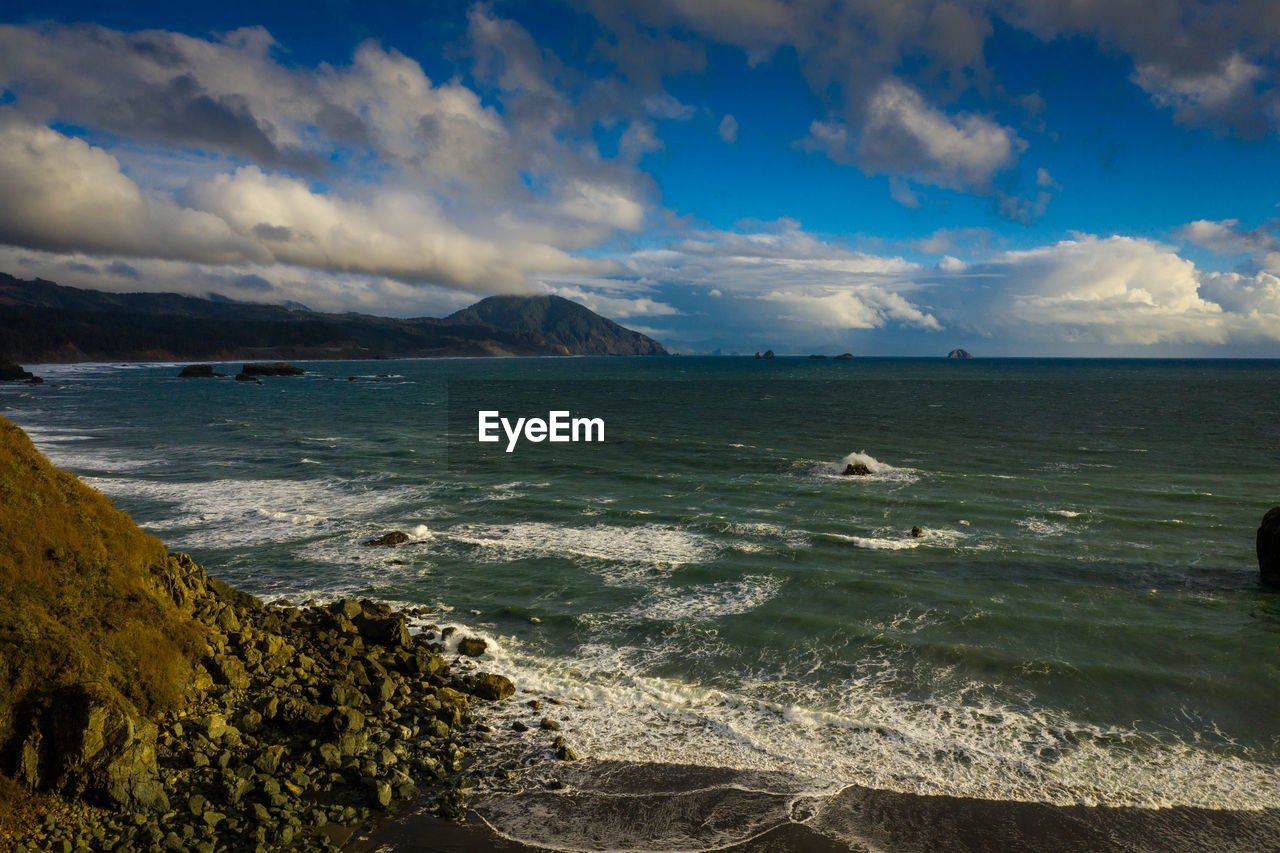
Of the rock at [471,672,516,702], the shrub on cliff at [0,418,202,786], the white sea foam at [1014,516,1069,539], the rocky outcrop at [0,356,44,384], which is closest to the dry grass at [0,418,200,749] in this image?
the shrub on cliff at [0,418,202,786]

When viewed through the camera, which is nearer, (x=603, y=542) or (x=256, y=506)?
(x=603, y=542)

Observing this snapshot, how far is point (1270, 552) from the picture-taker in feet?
65.3

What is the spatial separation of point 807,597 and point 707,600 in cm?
280

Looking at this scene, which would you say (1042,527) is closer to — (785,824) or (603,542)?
(603,542)

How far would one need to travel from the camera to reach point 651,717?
41.4ft

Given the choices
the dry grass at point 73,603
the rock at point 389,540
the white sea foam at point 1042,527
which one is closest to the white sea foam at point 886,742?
the dry grass at point 73,603

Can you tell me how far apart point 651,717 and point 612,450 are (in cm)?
3408

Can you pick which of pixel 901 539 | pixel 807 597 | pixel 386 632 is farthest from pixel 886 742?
pixel 901 539

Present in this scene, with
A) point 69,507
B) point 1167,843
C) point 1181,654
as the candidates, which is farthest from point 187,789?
point 1181,654

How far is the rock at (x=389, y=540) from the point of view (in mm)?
23656

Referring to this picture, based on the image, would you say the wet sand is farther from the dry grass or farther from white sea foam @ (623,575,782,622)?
white sea foam @ (623,575,782,622)

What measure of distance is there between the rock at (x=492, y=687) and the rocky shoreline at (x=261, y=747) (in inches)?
0.9

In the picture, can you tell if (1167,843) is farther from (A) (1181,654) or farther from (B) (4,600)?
(B) (4,600)

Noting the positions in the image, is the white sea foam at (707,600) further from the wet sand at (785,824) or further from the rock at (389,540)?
the rock at (389,540)
